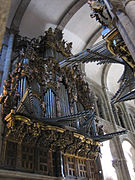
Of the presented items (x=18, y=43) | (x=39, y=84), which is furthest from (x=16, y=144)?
(x=18, y=43)

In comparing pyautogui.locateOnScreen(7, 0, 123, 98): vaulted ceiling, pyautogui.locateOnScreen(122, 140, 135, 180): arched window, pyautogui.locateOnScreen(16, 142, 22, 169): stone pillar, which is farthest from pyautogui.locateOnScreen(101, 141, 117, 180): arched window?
pyautogui.locateOnScreen(7, 0, 123, 98): vaulted ceiling

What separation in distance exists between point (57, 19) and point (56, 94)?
773 centimetres

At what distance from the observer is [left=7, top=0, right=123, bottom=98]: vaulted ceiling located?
11.6 m

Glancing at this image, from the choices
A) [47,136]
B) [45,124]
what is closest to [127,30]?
[45,124]

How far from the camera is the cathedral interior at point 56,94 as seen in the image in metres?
5.55

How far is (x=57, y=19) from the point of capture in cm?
1353

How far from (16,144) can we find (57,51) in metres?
6.93

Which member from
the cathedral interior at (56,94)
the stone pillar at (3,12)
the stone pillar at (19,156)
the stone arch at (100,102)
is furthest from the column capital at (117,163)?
the stone pillar at (3,12)

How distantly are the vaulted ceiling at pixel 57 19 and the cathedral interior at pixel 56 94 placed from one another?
0.21 ft

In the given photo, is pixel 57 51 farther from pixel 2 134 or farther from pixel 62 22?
pixel 2 134

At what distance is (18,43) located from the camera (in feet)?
34.2

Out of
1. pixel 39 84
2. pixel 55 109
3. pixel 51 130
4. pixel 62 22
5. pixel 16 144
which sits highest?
pixel 62 22

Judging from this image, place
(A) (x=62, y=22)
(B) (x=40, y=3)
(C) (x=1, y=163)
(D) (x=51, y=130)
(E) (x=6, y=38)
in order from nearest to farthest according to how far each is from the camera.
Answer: (C) (x=1, y=163) < (D) (x=51, y=130) < (E) (x=6, y=38) < (B) (x=40, y=3) < (A) (x=62, y=22)

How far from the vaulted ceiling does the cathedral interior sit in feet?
0.21
